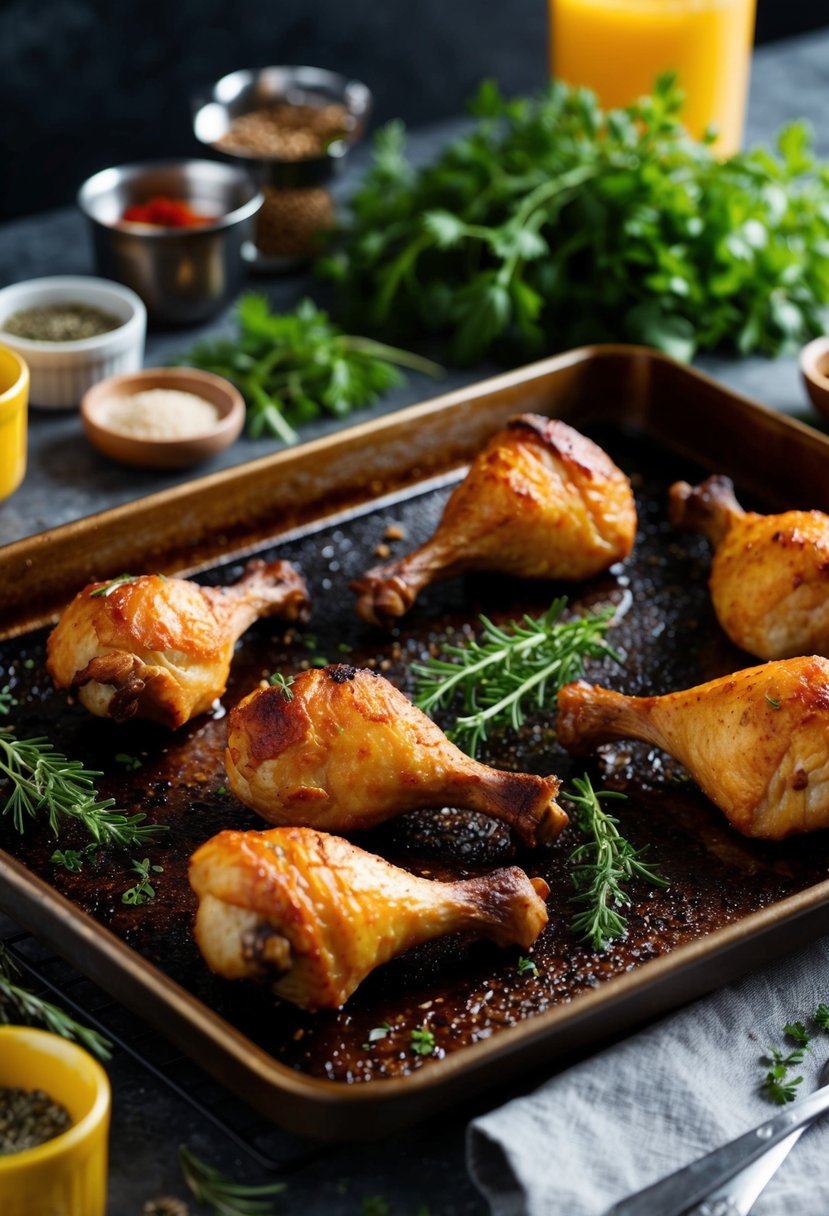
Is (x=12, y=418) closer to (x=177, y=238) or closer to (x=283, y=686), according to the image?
(x=177, y=238)

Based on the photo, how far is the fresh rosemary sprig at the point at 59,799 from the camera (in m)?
2.57

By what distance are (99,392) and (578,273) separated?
4.58ft

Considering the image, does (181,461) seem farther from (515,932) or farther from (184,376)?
(515,932)

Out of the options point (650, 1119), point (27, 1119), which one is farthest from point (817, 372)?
point (27, 1119)

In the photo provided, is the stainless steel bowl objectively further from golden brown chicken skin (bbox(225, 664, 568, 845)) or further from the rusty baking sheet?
golden brown chicken skin (bbox(225, 664, 568, 845))

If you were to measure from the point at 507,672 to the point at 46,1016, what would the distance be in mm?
1098

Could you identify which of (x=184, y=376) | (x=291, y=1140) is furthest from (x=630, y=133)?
(x=291, y=1140)

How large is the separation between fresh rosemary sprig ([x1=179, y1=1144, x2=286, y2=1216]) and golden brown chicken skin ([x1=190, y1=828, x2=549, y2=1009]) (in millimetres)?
253

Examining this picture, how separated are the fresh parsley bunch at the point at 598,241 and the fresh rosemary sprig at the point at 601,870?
178 cm

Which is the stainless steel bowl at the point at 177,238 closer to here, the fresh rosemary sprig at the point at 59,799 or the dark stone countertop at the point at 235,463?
the dark stone countertop at the point at 235,463

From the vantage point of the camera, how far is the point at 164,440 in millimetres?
3748

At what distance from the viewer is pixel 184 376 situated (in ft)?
12.9

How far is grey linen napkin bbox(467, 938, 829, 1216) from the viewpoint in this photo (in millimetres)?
2131

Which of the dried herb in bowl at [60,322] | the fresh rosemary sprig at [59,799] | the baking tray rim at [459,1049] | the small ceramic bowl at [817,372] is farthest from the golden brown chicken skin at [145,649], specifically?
the small ceramic bowl at [817,372]
